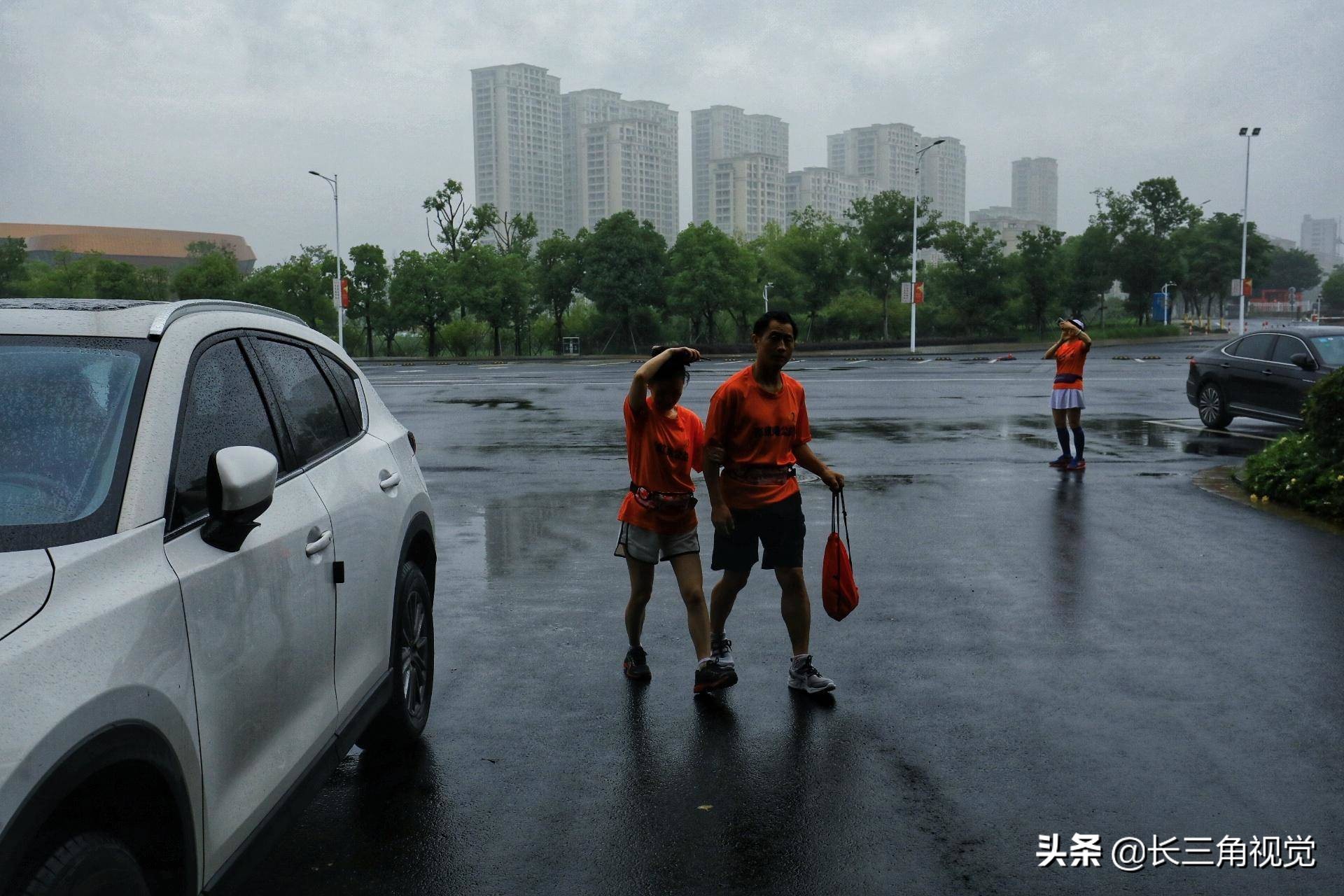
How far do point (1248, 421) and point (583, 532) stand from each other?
1331 cm

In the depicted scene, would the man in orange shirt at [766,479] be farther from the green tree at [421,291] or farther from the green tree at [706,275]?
the green tree at [421,291]

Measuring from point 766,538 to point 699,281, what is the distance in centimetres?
5954

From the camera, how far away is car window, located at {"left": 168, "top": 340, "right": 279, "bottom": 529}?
9.71 ft

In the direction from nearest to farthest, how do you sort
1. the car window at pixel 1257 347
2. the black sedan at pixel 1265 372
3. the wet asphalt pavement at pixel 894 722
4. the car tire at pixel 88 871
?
1. the car tire at pixel 88 871
2. the wet asphalt pavement at pixel 894 722
3. the black sedan at pixel 1265 372
4. the car window at pixel 1257 347

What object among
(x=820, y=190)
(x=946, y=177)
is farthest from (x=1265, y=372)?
(x=946, y=177)

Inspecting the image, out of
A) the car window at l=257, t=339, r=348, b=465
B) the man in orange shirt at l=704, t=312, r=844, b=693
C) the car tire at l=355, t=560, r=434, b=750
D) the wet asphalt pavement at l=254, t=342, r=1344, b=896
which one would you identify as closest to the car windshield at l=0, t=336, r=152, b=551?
the car window at l=257, t=339, r=348, b=465

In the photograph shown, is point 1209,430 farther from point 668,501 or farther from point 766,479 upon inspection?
point 668,501

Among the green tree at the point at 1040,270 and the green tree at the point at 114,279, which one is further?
the green tree at the point at 114,279

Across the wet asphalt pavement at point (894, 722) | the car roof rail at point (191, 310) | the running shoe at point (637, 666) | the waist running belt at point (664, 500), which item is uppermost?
the car roof rail at point (191, 310)

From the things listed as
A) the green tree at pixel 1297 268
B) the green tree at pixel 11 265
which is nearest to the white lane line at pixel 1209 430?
the green tree at pixel 11 265

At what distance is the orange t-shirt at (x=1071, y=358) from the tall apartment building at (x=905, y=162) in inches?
6200

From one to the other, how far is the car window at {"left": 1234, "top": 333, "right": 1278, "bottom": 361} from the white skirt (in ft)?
16.2

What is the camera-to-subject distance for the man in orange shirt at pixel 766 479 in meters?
5.52

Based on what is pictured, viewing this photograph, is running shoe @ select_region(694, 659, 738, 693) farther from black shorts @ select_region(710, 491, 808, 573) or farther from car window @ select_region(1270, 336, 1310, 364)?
car window @ select_region(1270, 336, 1310, 364)
